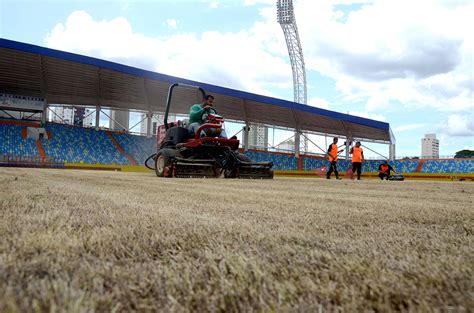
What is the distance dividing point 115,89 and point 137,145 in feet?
13.8

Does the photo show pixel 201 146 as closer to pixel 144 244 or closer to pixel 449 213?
pixel 449 213

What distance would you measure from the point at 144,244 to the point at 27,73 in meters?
23.0

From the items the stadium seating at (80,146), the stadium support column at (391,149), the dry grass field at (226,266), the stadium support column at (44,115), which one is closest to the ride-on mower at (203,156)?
the dry grass field at (226,266)

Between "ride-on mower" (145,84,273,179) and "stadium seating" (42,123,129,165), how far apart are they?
621 inches

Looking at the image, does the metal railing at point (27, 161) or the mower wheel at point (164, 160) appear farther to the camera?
the metal railing at point (27, 161)

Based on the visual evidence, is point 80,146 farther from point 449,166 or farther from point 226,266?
point 449,166

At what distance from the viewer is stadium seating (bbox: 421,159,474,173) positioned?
2856 centimetres

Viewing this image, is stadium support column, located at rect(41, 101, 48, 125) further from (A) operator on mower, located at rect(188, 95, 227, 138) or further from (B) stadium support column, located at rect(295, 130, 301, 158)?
(B) stadium support column, located at rect(295, 130, 301, 158)

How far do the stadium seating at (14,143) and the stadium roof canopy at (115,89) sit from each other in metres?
2.41

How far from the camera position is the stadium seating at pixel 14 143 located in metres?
20.1

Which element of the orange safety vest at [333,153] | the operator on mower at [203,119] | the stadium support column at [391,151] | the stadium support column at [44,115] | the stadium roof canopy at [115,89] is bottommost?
the orange safety vest at [333,153]

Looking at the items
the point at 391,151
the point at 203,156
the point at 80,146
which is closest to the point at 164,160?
the point at 203,156

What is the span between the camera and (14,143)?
2041cm

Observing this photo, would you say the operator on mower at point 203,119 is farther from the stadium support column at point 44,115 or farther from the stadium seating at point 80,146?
the stadium support column at point 44,115
